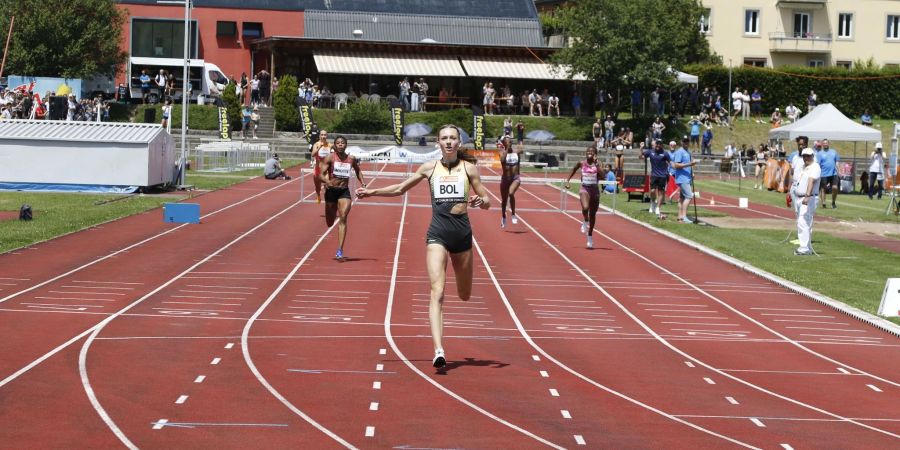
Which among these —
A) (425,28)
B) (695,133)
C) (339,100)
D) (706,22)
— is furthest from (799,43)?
(339,100)

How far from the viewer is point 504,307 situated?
55.8ft

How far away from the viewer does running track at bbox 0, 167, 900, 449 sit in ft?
32.2

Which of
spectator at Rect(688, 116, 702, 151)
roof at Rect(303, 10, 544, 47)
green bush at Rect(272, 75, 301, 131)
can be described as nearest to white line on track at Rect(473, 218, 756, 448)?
green bush at Rect(272, 75, 301, 131)

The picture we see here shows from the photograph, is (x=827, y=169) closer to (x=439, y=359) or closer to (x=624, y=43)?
(x=624, y=43)

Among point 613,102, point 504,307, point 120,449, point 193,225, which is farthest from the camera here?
point 613,102

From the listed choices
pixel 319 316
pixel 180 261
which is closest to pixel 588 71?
pixel 180 261

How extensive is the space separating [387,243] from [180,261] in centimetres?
505

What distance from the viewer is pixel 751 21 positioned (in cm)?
8156

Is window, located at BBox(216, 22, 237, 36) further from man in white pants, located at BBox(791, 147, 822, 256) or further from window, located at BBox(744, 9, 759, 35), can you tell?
man in white pants, located at BBox(791, 147, 822, 256)

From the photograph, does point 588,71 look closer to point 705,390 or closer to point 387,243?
point 387,243

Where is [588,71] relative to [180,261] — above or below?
above

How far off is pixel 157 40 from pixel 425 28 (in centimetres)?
1453

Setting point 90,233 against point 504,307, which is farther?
point 90,233

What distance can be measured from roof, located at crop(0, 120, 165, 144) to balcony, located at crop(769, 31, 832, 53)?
53645 mm
